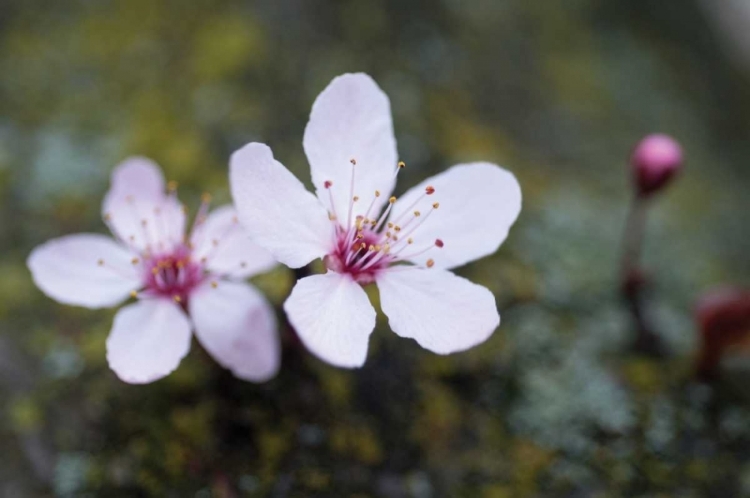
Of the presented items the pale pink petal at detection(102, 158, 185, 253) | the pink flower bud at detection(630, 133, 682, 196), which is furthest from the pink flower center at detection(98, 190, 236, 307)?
the pink flower bud at detection(630, 133, 682, 196)

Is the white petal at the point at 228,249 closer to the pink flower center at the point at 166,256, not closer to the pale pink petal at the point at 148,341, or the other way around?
the pink flower center at the point at 166,256

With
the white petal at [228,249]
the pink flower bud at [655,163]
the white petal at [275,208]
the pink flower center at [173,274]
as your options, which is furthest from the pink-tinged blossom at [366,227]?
the pink flower bud at [655,163]

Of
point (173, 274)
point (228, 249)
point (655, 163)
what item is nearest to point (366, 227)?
point (228, 249)

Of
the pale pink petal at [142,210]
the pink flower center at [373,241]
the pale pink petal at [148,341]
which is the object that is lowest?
the pale pink petal at [148,341]

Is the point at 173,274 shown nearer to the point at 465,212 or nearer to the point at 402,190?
the point at 465,212

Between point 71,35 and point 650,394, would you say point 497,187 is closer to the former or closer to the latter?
point 650,394

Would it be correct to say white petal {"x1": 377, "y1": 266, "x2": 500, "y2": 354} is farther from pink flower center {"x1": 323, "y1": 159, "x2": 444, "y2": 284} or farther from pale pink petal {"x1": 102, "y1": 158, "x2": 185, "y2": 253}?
pale pink petal {"x1": 102, "y1": 158, "x2": 185, "y2": 253}

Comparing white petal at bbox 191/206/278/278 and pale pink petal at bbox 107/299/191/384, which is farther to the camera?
white petal at bbox 191/206/278/278
